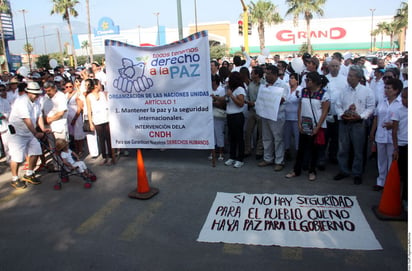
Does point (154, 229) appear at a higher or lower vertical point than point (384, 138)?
lower

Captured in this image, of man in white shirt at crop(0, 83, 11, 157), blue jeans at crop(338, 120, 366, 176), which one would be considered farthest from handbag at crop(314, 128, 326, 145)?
man in white shirt at crop(0, 83, 11, 157)

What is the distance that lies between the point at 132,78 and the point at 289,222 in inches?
160

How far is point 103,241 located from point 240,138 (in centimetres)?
331

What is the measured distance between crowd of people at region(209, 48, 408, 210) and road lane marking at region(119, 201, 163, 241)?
2.11 meters

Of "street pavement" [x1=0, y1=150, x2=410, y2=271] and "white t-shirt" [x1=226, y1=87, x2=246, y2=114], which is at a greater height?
"white t-shirt" [x1=226, y1=87, x2=246, y2=114]

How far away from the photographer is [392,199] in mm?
4535

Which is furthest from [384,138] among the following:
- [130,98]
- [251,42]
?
[251,42]

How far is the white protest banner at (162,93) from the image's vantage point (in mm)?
6504

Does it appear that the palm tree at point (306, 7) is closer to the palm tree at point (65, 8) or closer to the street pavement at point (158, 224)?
the palm tree at point (65, 8)

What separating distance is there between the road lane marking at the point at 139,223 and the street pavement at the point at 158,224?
0.01m

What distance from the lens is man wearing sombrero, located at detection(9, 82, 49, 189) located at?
609 centimetres

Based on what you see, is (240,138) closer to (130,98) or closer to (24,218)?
(130,98)

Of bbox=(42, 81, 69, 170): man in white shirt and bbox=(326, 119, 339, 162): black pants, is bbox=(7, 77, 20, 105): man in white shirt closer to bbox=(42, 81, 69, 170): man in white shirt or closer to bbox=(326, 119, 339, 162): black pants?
bbox=(42, 81, 69, 170): man in white shirt

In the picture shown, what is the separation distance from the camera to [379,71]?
816 cm
